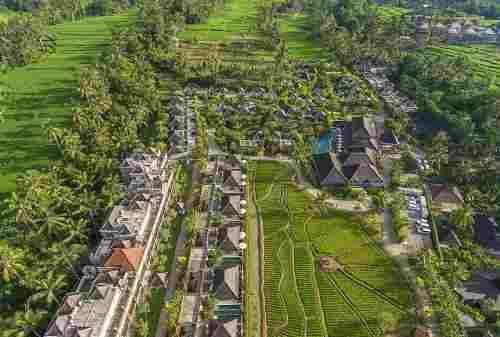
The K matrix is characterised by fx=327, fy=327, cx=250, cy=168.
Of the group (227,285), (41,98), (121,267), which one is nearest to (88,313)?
(121,267)

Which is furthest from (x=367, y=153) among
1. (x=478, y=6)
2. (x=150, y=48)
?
(x=478, y=6)

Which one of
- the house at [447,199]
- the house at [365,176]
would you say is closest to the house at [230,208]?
the house at [365,176]

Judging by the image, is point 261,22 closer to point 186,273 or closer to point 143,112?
point 143,112

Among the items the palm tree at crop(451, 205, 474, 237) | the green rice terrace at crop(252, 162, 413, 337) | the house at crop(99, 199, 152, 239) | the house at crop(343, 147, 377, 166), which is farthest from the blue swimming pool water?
the house at crop(99, 199, 152, 239)

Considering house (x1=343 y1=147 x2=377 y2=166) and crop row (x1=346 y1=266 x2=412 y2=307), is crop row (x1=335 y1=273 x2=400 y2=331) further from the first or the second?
house (x1=343 y1=147 x2=377 y2=166)

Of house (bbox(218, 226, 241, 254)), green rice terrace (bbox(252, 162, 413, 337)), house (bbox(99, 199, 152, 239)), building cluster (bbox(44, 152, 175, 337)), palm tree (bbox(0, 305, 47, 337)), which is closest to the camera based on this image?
palm tree (bbox(0, 305, 47, 337))

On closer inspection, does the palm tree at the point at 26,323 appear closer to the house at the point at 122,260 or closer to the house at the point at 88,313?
the house at the point at 88,313

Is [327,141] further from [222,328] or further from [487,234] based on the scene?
[222,328]
